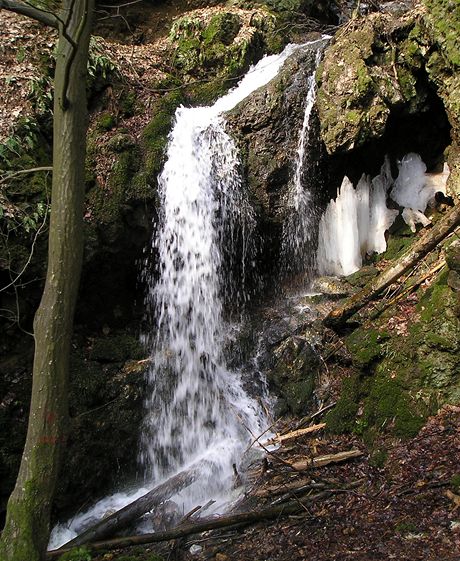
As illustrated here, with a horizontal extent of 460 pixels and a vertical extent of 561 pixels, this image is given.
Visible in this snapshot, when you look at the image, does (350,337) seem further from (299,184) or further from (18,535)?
(18,535)

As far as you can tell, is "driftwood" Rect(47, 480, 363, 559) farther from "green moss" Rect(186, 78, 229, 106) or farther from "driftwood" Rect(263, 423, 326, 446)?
"green moss" Rect(186, 78, 229, 106)

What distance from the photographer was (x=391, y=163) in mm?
8711

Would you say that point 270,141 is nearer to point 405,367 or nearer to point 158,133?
point 158,133

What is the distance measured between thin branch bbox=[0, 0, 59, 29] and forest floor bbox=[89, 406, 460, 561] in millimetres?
4070

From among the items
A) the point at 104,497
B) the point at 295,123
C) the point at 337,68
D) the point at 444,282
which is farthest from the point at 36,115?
the point at 444,282

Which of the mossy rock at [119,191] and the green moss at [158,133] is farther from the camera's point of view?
the green moss at [158,133]

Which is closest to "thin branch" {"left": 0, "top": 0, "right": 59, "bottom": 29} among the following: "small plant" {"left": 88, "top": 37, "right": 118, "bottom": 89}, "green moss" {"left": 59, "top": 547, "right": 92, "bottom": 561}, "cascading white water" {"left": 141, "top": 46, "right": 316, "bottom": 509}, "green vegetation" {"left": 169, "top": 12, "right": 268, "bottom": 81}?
"green moss" {"left": 59, "top": 547, "right": 92, "bottom": 561}

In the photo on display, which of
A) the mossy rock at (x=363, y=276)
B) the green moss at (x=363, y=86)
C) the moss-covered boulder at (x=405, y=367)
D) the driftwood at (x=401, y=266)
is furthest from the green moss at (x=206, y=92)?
the moss-covered boulder at (x=405, y=367)

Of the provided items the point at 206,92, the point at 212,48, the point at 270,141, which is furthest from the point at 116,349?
the point at 212,48

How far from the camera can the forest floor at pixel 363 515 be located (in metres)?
3.51

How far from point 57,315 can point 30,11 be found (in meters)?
2.22

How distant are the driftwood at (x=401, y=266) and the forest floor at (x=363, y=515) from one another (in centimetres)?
184

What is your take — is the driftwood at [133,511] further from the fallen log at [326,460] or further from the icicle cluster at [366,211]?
the icicle cluster at [366,211]

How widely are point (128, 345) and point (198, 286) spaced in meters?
1.42
